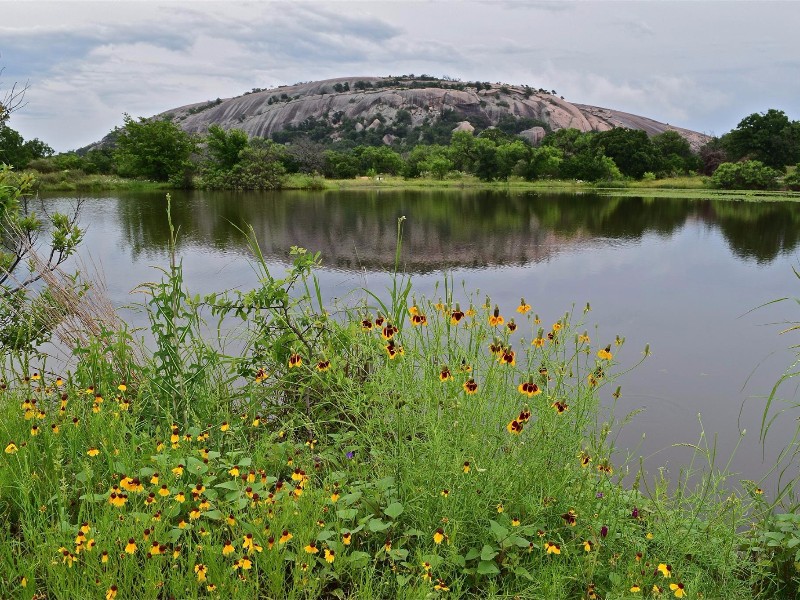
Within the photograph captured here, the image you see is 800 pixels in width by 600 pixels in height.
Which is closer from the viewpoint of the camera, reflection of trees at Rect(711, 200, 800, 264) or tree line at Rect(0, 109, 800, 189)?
reflection of trees at Rect(711, 200, 800, 264)

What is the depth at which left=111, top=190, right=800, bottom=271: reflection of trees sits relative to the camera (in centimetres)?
1008

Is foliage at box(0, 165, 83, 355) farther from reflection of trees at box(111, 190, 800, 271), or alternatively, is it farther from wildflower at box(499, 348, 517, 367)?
reflection of trees at box(111, 190, 800, 271)

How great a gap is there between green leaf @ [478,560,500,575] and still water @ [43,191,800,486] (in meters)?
1.92

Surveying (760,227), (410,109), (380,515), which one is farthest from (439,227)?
(410,109)

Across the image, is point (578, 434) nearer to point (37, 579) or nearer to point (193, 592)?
point (193, 592)

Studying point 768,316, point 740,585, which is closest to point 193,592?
point 740,585

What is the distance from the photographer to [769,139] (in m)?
33.8

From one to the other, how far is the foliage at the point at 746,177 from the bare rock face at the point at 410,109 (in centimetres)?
5173

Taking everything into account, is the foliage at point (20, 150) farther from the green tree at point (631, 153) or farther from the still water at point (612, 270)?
the green tree at point (631, 153)

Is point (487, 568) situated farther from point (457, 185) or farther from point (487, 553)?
point (457, 185)

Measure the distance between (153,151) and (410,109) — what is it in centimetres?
6525

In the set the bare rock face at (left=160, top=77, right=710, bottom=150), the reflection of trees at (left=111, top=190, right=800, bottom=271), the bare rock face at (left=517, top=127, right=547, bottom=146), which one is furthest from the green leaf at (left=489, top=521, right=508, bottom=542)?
the bare rock face at (left=160, top=77, right=710, bottom=150)

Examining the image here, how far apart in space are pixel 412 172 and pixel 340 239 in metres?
29.4

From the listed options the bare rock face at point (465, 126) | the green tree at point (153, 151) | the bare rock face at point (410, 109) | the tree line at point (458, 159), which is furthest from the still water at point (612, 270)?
the bare rock face at point (410, 109)
